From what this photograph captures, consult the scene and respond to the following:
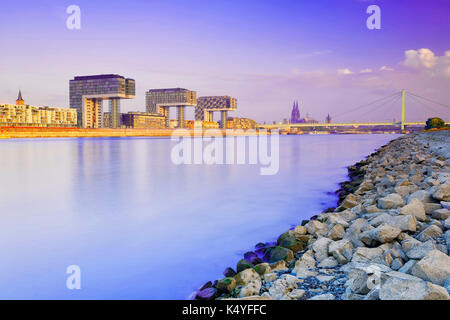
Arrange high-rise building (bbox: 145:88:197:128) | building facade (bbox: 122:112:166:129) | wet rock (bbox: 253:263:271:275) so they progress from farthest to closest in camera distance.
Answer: high-rise building (bbox: 145:88:197:128)
building facade (bbox: 122:112:166:129)
wet rock (bbox: 253:263:271:275)

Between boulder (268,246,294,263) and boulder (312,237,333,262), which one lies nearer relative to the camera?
boulder (312,237,333,262)

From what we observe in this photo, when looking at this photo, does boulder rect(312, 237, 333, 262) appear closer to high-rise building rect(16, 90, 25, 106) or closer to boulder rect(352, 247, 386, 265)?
boulder rect(352, 247, 386, 265)

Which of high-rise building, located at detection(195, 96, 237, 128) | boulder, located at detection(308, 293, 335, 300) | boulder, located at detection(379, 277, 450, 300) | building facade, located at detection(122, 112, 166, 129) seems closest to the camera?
boulder, located at detection(379, 277, 450, 300)

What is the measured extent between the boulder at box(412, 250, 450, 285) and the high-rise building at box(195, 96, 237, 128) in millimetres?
168726

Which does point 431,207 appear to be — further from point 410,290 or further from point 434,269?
point 410,290

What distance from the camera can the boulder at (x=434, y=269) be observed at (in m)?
2.53

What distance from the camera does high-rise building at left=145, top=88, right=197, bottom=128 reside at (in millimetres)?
148500

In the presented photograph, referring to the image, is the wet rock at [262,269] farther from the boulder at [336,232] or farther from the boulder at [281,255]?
the boulder at [336,232]

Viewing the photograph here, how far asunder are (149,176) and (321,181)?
7.10m

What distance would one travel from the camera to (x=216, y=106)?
6949 inches

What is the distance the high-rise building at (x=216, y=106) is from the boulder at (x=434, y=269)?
6643 inches

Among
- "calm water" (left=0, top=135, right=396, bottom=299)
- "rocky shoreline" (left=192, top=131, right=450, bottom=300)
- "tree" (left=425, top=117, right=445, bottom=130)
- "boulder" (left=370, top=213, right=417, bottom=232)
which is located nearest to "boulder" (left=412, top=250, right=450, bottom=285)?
"rocky shoreline" (left=192, top=131, right=450, bottom=300)
